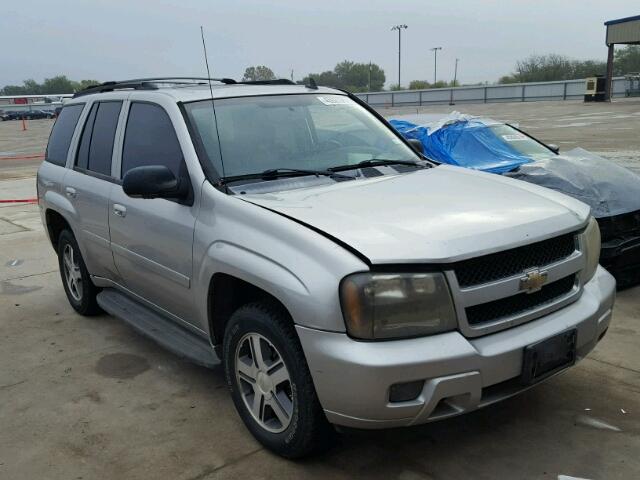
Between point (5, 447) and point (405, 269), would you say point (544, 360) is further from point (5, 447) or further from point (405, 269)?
point (5, 447)

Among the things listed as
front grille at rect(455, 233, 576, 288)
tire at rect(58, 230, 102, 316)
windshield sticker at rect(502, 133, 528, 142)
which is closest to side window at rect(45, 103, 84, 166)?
tire at rect(58, 230, 102, 316)

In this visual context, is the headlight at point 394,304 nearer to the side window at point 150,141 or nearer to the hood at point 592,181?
the side window at point 150,141

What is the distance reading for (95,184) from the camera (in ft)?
14.6

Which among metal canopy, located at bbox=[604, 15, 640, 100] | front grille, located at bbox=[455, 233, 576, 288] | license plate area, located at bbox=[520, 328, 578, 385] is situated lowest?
license plate area, located at bbox=[520, 328, 578, 385]

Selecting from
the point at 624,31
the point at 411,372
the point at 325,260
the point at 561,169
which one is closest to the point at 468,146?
the point at 561,169

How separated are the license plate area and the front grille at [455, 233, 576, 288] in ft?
1.08

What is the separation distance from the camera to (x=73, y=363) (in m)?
4.31

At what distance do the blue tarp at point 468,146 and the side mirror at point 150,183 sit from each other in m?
4.61

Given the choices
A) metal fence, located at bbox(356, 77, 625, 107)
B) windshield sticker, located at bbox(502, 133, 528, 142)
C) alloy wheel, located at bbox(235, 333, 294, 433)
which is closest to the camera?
alloy wheel, located at bbox(235, 333, 294, 433)

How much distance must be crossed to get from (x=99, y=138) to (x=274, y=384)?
101 inches

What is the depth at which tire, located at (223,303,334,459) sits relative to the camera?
9.02ft

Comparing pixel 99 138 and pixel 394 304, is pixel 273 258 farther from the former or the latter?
pixel 99 138

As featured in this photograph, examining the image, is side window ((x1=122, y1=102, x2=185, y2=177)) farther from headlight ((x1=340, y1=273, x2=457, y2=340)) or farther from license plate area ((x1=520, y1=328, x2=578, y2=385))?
license plate area ((x1=520, y1=328, x2=578, y2=385))

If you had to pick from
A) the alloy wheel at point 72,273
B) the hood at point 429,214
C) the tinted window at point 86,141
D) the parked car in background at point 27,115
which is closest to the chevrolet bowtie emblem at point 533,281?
the hood at point 429,214
